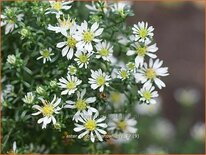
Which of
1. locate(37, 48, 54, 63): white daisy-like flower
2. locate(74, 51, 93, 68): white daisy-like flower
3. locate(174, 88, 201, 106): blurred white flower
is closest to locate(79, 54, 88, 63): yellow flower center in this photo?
locate(74, 51, 93, 68): white daisy-like flower

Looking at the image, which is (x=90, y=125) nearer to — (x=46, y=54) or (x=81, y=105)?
(x=81, y=105)

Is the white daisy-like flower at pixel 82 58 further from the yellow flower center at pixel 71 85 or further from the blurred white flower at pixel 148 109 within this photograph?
the blurred white flower at pixel 148 109

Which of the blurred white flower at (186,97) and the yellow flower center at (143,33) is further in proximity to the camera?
the blurred white flower at (186,97)

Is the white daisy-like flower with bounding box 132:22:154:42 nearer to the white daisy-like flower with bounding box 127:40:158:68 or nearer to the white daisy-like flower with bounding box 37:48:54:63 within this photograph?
the white daisy-like flower with bounding box 127:40:158:68

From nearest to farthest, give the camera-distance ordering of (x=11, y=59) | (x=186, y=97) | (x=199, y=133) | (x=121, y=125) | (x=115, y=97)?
(x=11, y=59)
(x=121, y=125)
(x=115, y=97)
(x=199, y=133)
(x=186, y=97)

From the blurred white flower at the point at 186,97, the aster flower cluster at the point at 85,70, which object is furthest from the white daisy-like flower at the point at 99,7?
the blurred white flower at the point at 186,97

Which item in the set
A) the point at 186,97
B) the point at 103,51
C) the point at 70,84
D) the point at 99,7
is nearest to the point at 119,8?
the point at 99,7
